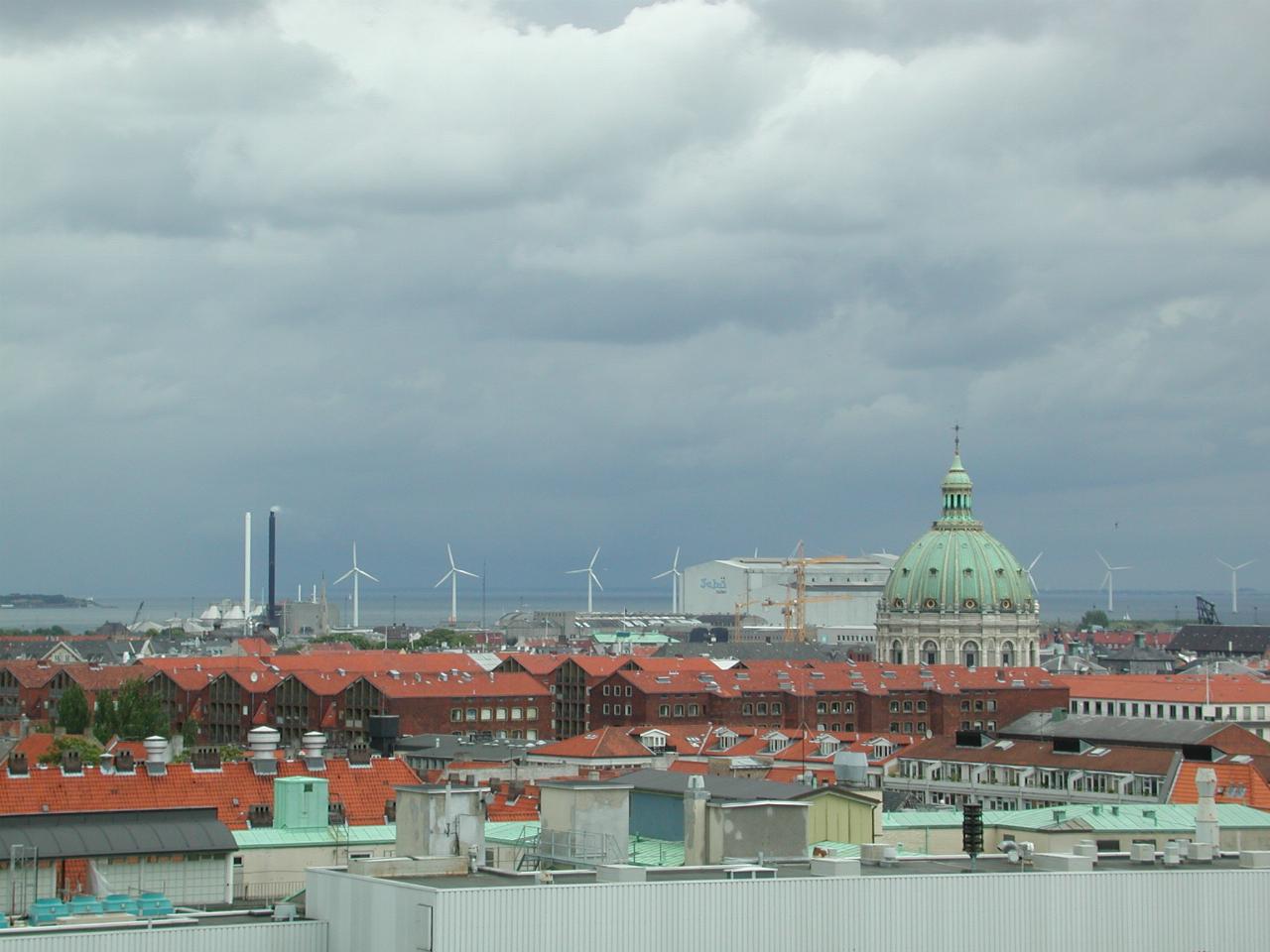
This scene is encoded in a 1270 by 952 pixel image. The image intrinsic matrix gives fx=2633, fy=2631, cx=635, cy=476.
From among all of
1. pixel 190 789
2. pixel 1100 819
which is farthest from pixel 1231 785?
pixel 190 789

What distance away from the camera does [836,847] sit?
51031 mm

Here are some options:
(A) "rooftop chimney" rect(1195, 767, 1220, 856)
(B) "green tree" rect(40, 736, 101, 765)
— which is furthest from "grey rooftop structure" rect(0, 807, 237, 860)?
(B) "green tree" rect(40, 736, 101, 765)

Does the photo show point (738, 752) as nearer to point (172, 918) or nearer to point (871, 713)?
point (871, 713)

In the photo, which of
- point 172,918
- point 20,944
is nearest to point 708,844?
point 172,918

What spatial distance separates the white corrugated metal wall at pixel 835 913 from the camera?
3675 centimetres

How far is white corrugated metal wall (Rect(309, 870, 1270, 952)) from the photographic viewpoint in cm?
3675

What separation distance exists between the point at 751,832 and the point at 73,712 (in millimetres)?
89937

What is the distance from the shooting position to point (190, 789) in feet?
212

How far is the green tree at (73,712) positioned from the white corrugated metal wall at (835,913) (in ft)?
308

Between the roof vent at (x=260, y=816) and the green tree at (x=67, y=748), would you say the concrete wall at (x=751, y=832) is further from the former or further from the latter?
the green tree at (x=67, y=748)

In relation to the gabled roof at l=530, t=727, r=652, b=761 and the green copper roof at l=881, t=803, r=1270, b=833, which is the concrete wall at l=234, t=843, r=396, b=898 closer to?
the green copper roof at l=881, t=803, r=1270, b=833

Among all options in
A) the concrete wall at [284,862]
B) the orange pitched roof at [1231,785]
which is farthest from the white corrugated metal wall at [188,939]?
the orange pitched roof at [1231,785]

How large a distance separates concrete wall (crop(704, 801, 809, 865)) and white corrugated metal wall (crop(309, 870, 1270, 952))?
6945 mm

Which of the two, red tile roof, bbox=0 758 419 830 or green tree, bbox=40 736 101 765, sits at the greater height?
green tree, bbox=40 736 101 765
